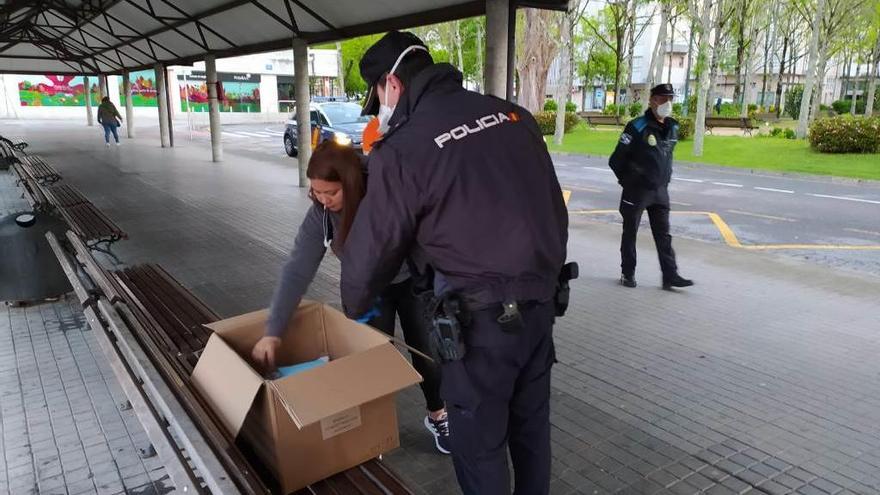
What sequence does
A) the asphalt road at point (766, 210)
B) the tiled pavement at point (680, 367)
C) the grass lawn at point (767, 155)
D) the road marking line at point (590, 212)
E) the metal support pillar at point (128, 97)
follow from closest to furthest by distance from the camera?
the tiled pavement at point (680, 367), the asphalt road at point (766, 210), the road marking line at point (590, 212), the grass lawn at point (767, 155), the metal support pillar at point (128, 97)

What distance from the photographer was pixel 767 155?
740 inches

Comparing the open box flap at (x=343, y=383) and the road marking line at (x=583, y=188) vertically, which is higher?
the open box flap at (x=343, y=383)

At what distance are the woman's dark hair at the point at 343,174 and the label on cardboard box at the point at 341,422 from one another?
1.91ft

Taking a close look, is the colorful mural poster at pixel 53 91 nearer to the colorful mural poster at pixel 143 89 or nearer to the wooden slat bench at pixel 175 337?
the colorful mural poster at pixel 143 89

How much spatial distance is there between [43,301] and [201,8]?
27.8 ft

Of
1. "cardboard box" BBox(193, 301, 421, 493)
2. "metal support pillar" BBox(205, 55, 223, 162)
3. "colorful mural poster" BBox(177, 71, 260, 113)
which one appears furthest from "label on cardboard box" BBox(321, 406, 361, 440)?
"colorful mural poster" BBox(177, 71, 260, 113)

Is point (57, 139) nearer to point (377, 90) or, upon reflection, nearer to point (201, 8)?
point (201, 8)

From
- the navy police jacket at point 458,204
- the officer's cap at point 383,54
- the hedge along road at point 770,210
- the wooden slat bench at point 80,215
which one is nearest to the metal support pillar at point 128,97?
the hedge along road at point 770,210

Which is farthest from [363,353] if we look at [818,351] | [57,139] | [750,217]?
[57,139]

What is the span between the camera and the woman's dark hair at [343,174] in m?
2.22

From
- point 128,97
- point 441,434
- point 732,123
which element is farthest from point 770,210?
point 128,97

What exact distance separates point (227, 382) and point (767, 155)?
65.8 feet

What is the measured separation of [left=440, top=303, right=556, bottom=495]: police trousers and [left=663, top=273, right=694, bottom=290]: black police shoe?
4231mm

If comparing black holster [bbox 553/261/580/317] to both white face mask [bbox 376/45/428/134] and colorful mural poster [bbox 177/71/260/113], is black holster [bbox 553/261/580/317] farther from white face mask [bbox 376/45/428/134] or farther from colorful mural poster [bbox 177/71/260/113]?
colorful mural poster [bbox 177/71/260/113]
